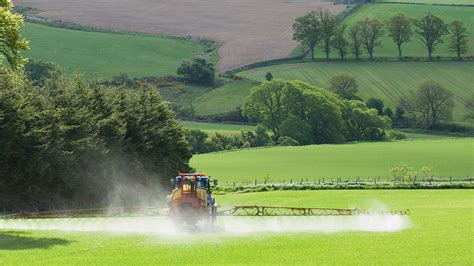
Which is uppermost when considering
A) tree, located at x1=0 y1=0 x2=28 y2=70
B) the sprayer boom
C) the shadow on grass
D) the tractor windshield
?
tree, located at x1=0 y1=0 x2=28 y2=70

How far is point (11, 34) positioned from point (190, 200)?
13.3 meters

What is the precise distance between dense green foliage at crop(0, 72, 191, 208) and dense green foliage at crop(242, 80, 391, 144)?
255 feet

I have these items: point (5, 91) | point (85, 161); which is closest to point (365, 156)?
point (85, 161)

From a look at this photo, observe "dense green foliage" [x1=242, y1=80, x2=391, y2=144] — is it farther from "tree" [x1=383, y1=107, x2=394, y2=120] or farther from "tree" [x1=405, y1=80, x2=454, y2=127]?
"tree" [x1=405, y1=80, x2=454, y2=127]

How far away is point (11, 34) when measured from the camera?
51.2m

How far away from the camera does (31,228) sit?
4931 centimetres

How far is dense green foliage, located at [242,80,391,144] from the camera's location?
17425 centimetres

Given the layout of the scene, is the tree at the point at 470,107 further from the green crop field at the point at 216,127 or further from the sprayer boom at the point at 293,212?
the sprayer boom at the point at 293,212

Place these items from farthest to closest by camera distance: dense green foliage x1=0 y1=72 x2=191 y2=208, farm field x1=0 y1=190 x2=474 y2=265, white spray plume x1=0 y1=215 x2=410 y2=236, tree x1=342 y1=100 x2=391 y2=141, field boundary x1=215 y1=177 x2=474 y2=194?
tree x1=342 y1=100 x2=391 y2=141
field boundary x1=215 y1=177 x2=474 y2=194
dense green foliage x1=0 y1=72 x2=191 y2=208
white spray plume x1=0 y1=215 x2=410 y2=236
farm field x1=0 y1=190 x2=474 y2=265

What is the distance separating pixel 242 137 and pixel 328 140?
53.2 feet

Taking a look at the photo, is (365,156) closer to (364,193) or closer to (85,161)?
(364,193)

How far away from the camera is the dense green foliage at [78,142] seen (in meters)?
68.7

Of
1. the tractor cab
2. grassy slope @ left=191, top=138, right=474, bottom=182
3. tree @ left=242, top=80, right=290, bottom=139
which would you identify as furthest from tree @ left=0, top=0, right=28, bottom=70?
tree @ left=242, top=80, right=290, bottom=139

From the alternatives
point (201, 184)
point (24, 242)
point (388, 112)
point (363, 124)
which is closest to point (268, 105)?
point (363, 124)
